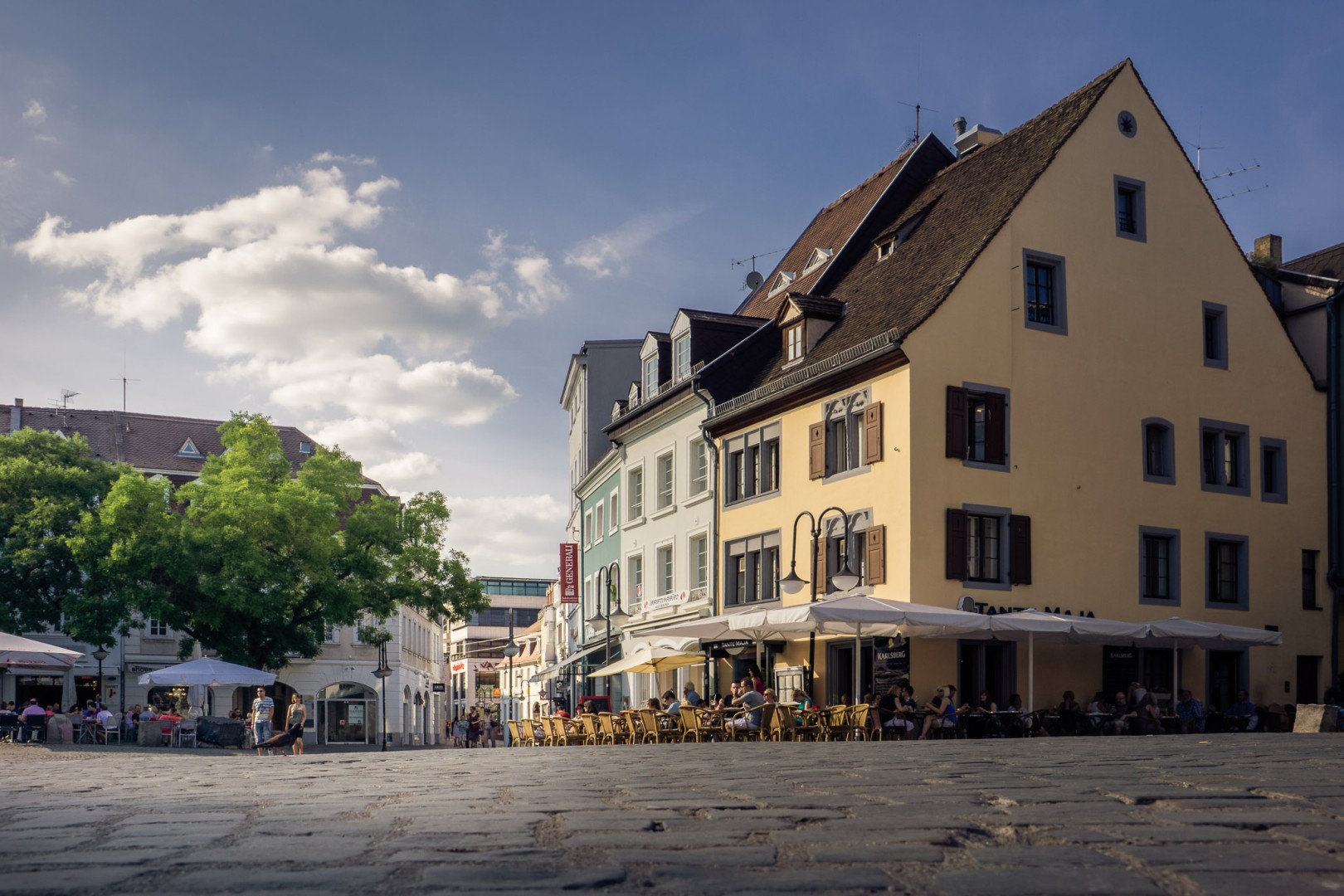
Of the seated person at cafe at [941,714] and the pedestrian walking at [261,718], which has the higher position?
the seated person at cafe at [941,714]

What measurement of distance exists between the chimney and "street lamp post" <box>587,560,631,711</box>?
19.6 metres

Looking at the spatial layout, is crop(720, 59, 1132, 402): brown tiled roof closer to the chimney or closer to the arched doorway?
the chimney

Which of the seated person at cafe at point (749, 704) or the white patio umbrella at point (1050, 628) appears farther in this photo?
the seated person at cafe at point (749, 704)

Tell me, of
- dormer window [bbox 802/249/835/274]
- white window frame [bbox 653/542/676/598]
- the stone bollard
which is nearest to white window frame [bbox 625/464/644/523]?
white window frame [bbox 653/542/676/598]

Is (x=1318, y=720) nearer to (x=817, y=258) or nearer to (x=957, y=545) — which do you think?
(x=957, y=545)

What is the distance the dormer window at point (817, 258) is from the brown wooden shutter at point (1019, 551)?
10.7m

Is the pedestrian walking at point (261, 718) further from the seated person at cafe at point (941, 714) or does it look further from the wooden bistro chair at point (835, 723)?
the seated person at cafe at point (941, 714)

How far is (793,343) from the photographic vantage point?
3600 centimetres

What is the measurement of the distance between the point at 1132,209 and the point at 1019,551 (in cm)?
891

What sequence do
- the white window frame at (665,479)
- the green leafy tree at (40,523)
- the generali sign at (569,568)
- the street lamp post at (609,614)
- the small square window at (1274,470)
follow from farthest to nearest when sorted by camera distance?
the generali sign at (569,568) < the green leafy tree at (40,523) < the white window frame at (665,479) < the street lamp post at (609,614) < the small square window at (1274,470)

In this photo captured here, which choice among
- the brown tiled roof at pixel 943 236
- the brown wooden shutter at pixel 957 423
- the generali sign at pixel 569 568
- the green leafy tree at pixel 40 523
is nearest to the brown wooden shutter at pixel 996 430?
the brown wooden shutter at pixel 957 423

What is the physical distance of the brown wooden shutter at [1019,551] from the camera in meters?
30.6

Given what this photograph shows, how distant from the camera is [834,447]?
107 feet

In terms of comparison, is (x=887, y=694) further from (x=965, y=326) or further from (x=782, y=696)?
(x=965, y=326)
